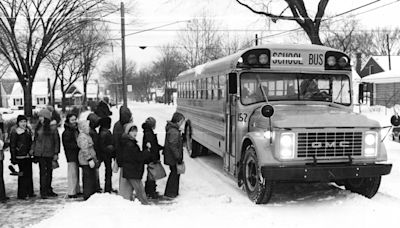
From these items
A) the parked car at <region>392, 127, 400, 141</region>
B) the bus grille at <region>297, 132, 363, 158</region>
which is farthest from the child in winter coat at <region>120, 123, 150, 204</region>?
the parked car at <region>392, 127, 400, 141</region>

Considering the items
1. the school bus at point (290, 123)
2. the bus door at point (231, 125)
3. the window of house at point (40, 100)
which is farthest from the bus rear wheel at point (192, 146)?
the window of house at point (40, 100)

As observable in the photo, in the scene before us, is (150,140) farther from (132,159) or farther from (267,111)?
(267,111)

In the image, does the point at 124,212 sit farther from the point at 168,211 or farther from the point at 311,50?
the point at 311,50

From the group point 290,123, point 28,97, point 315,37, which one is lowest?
point 290,123

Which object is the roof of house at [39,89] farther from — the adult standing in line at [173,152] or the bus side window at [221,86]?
the adult standing in line at [173,152]

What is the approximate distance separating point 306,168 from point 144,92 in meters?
96.1

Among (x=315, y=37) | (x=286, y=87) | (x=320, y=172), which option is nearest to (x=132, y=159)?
(x=320, y=172)

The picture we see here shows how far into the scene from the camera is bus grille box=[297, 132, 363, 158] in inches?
240

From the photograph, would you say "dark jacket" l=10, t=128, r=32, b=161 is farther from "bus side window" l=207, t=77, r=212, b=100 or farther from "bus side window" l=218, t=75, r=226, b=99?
"bus side window" l=207, t=77, r=212, b=100

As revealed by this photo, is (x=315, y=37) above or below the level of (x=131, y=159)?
above

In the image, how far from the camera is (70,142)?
6910 millimetres

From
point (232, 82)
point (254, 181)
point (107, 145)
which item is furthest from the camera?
point (232, 82)

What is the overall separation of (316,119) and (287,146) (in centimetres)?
58

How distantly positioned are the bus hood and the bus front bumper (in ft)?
1.90
